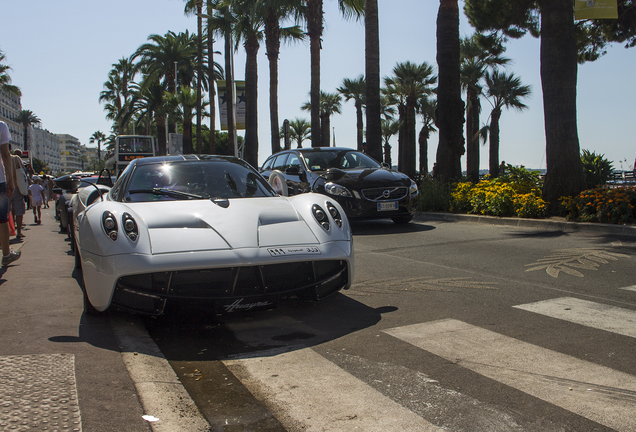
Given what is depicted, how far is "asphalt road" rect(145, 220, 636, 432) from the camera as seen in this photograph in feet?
8.06

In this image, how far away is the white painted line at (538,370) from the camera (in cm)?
246

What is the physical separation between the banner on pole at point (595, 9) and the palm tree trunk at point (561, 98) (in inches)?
19.8

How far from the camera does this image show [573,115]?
10781 millimetres

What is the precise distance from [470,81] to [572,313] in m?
39.8

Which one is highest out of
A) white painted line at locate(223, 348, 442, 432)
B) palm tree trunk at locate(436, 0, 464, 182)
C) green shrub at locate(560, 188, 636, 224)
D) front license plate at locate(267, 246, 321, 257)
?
palm tree trunk at locate(436, 0, 464, 182)

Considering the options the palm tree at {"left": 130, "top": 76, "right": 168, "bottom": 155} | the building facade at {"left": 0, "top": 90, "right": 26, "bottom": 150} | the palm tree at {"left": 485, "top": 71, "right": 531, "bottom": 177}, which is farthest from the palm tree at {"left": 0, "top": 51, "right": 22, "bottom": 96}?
the building facade at {"left": 0, "top": 90, "right": 26, "bottom": 150}

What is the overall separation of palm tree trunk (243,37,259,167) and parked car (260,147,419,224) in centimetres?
1465

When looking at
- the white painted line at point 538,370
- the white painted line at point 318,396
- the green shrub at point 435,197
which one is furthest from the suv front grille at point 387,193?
the white painted line at point 318,396

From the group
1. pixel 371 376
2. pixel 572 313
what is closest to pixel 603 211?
pixel 572 313

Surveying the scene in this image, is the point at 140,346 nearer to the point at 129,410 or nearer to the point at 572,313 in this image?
the point at 129,410

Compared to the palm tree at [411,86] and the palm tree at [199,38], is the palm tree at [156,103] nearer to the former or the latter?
the palm tree at [199,38]

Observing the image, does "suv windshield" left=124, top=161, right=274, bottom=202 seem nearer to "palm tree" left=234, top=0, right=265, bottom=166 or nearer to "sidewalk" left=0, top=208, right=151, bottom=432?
"sidewalk" left=0, top=208, right=151, bottom=432

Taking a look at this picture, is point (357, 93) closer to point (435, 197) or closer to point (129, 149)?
point (129, 149)

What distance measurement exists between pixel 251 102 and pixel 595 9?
1731 centimetres
